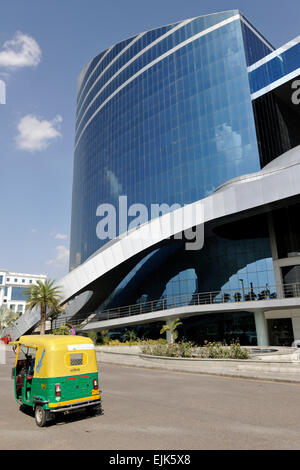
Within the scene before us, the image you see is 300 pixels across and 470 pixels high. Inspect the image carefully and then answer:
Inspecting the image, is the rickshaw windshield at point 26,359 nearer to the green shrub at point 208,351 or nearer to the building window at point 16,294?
the green shrub at point 208,351

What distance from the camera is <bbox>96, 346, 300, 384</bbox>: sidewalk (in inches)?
611

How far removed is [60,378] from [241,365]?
12.2m

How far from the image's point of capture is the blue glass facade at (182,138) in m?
38.9

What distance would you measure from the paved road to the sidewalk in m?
1.96

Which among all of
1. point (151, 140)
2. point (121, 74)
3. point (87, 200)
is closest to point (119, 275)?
point (151, 140)

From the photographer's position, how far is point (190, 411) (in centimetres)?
940

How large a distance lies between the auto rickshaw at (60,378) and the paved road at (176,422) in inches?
17.7

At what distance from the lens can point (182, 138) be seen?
47.1m

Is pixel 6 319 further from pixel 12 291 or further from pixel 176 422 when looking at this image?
pixel 12 291

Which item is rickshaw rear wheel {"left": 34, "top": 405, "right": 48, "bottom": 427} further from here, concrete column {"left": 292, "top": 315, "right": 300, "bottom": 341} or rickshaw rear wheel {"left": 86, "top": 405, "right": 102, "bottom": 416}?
concrete column {"left": 292, "top": 315, "right": 300, "bottom": 341}

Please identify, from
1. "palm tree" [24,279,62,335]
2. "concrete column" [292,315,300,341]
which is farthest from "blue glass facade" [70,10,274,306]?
"palm tree" [24,279,62,335]

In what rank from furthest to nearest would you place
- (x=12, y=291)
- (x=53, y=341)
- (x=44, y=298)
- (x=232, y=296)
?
(x=12, y=291)
(x=44, y=298)
(x=232, y=296)
(x=53, y=341)

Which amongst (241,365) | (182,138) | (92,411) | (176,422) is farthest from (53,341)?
(182,138)
